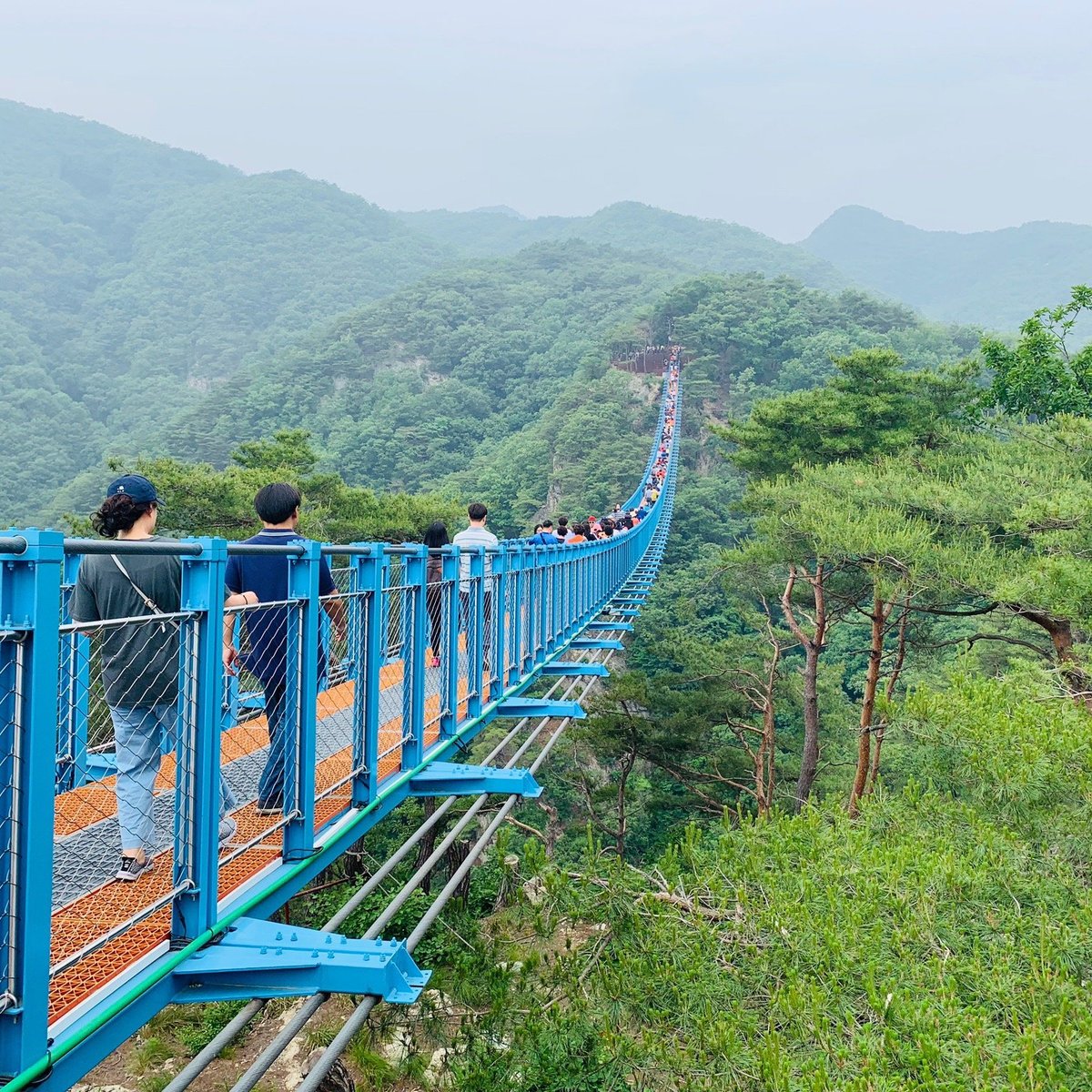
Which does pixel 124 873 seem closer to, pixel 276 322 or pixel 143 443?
pixel 143 443

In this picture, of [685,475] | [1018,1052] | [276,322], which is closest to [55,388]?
[276,322]

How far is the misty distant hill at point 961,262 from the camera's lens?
10462cm

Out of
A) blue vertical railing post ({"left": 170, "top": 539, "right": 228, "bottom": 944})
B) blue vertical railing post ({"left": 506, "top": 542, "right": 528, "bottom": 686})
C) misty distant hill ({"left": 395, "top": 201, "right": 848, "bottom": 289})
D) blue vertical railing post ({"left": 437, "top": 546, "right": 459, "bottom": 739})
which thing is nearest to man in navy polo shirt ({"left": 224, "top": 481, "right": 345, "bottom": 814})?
blue vertical railing post ({"left": 170, "top": 539, "right": 228, "bottom": 944})

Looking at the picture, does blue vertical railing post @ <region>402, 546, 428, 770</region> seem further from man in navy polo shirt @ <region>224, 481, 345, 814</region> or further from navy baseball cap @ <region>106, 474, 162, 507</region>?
navy baseball cap @ <region>106, 474, 162, 507</region>

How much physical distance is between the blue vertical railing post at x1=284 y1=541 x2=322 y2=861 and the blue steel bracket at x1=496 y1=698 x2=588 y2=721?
2354 mm

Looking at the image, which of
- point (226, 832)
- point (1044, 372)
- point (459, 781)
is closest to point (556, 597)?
point (459, 781)

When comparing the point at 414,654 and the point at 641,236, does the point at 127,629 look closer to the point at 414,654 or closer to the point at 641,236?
the point at 414,654

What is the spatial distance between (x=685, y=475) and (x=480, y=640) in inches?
1138

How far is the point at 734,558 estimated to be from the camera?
11750 mm

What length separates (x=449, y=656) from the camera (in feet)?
11.2

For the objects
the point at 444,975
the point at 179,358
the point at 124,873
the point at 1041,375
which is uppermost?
the point at 179,358

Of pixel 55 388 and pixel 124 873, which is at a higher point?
pixel 55 388

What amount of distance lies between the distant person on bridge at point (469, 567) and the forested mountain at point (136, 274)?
35984 mm

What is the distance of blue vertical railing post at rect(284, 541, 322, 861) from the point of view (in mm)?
2006
